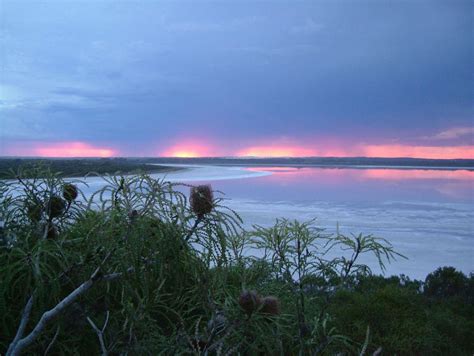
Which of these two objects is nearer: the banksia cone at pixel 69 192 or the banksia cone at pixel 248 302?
the banksia cone at pixel 248 302

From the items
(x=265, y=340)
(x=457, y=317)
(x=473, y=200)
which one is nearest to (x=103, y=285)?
(x=265, y=340)

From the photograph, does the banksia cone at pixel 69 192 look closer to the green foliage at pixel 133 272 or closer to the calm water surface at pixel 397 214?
the green foliage at pixel 133 272

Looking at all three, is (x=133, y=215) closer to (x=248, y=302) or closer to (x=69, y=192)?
(x=248, y=302)

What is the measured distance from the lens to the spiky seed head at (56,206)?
1.91 meters

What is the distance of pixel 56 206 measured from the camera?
1924 mm

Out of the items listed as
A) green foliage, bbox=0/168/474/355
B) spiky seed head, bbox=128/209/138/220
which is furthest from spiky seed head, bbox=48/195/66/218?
spiky seed head, bbox=128/209/138/220

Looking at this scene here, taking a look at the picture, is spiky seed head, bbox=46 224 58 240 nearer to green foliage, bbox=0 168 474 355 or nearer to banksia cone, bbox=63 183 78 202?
green foliage, bbox=0 168 474 355

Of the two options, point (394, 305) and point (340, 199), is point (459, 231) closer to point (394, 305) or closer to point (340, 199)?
point (340, 199)

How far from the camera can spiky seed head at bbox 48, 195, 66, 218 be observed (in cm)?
191

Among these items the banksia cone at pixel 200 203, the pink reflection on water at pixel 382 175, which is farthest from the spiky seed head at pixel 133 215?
the pink reflection on water at pixel 382 175

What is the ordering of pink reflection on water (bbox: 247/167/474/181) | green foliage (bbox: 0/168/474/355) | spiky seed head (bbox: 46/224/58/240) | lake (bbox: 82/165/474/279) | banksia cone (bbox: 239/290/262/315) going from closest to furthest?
banksia cone (bbox: 239/290/262/315) → green foliage (bbox: 0/168/474/355) → spiky seed head (bbox: 46/224/58/240) → lake (bbox: 82/165/474/279) → pink reflection on water (bbox: 247/167/474/181)

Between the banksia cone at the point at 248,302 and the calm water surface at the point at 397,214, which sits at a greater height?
the banksia cone at the point at 248,302

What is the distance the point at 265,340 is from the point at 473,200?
17.8 metres

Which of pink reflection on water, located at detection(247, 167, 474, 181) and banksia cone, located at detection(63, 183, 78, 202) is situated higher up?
banksia cone, located at detection(63, 183, 78, 202)
